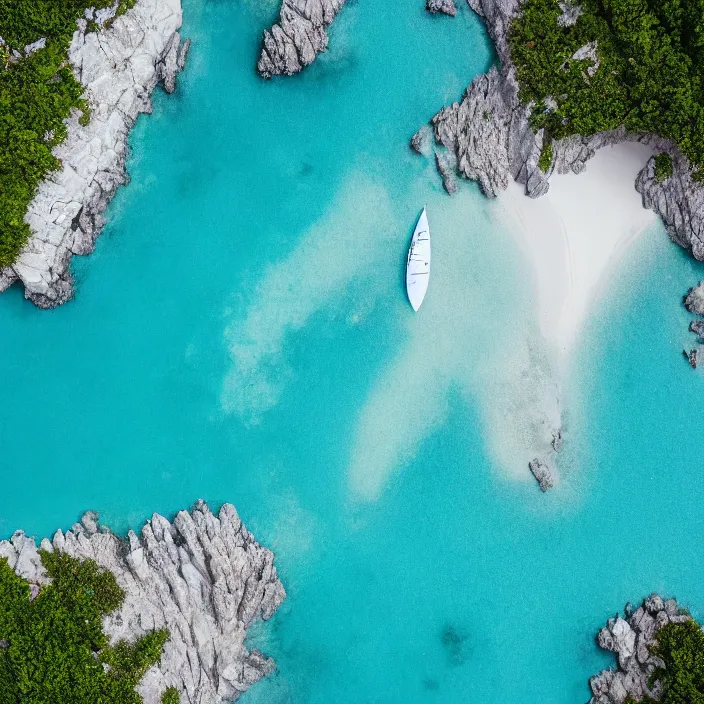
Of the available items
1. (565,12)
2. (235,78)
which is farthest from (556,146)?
(235,78)

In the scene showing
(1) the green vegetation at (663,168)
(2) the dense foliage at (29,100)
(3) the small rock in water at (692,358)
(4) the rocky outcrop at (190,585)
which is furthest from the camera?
(3) the small rock in water at (692,358)

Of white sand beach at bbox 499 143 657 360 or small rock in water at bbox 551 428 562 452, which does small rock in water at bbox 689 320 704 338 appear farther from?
small rock in water at bbox 551 428 562 452

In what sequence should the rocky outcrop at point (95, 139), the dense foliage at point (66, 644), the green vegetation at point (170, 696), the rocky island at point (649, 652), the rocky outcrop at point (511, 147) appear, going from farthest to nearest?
the rocky outcrop at point (511, 147)
the rocky outcrop at point (95, 139)
the rocky island at point (649, 652)
the green vegetation at point (170, 696)
the dense foliage at point (66, 644)

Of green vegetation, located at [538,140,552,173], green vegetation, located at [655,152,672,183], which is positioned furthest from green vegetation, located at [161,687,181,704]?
green vegetation, located at [655,152,672,183]

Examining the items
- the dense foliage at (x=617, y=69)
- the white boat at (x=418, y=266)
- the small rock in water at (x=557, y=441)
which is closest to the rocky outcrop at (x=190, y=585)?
the white boat at (x=418, y=266)

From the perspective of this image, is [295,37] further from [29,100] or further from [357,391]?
[357,391]

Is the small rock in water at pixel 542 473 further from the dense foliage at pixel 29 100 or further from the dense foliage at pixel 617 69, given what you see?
the dense foliage at pixel 29 100

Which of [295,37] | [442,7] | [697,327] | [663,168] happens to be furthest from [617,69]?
[295,37]
